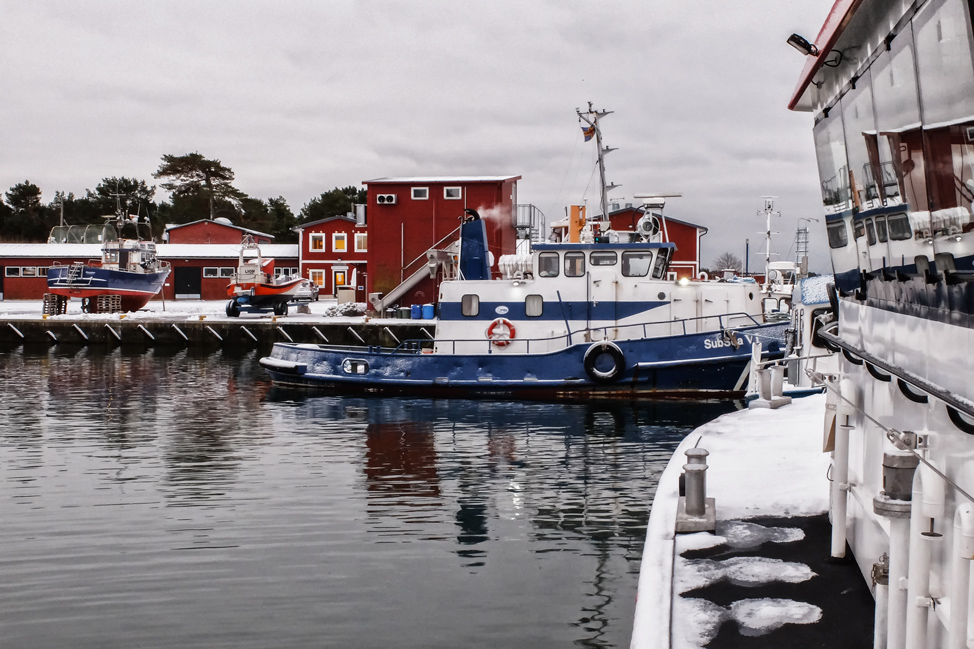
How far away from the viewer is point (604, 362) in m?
18.0

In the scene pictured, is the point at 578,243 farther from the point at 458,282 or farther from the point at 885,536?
the point at 885,536

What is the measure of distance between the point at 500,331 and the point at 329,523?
978 centimetres

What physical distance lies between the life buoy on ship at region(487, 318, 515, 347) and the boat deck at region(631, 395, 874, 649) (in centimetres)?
1127

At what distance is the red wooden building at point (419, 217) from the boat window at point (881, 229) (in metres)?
32.4

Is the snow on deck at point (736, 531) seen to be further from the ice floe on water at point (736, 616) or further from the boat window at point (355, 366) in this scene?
the boat window at point (355, 366)

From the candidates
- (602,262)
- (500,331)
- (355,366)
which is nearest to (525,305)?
(500,331)

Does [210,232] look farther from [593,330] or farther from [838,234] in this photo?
[838,234]

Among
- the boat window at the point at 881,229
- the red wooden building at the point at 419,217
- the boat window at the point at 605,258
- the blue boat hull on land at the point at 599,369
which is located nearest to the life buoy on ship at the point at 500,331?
the blue boat hull on land at the point at 599,369

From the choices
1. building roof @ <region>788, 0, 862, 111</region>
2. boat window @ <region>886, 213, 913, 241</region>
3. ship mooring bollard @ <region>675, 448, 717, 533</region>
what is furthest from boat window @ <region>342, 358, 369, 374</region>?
boat window @ <region>886, 213, 913, 241</region>

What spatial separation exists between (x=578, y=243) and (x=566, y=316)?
151 centimetres

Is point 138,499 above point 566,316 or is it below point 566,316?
below

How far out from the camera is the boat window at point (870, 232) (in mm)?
3974

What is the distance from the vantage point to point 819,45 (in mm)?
4559

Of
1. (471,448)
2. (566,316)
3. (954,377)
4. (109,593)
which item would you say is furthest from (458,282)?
(954,377)
